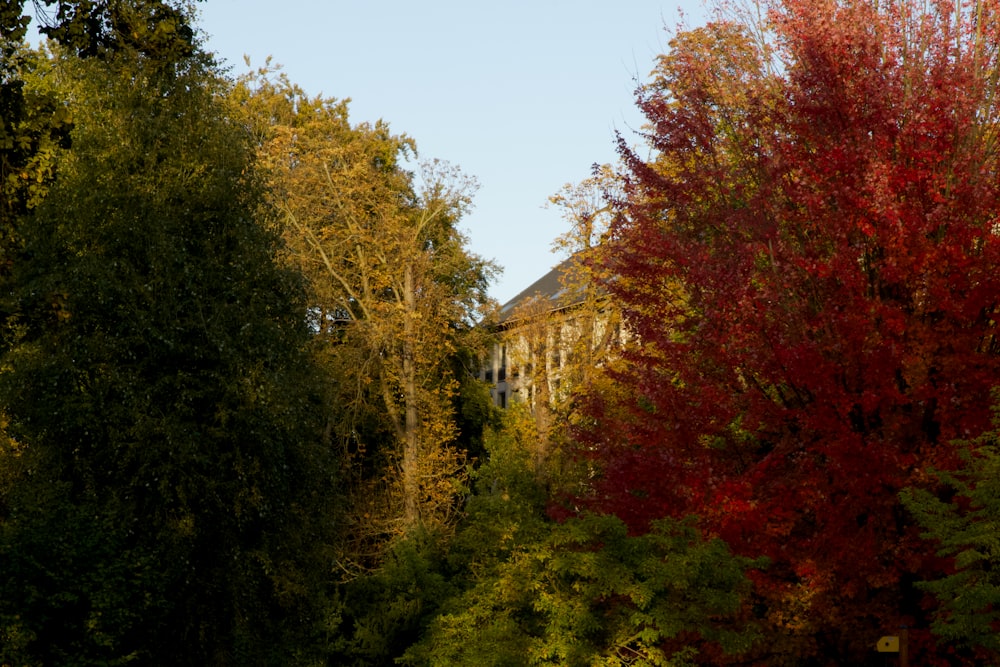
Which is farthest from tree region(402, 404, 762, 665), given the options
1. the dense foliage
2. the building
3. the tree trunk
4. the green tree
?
the tree trunk

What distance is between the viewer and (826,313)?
2041 cm

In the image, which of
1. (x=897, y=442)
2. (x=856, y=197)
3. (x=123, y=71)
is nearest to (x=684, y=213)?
(x=856, y=197)

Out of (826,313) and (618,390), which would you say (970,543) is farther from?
(618,390)

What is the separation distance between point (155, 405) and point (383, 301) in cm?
2121

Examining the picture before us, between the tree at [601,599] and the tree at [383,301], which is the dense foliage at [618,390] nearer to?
the tree at [601,599]

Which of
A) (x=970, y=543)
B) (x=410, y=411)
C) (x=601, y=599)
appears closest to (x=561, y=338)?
(x=410, y=411)

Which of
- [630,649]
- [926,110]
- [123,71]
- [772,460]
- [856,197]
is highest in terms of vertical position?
[123,71]

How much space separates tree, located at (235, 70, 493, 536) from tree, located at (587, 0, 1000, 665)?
23827mm

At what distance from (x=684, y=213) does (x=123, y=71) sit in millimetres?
14947

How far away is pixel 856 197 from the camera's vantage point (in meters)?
20.4

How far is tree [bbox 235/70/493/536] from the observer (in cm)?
4747

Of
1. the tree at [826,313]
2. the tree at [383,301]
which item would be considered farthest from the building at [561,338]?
the tree at [826,313]

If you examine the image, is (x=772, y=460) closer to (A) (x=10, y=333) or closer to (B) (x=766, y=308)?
(B) (x=766, y=308)

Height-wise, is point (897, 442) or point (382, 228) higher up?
point (382, 228)
